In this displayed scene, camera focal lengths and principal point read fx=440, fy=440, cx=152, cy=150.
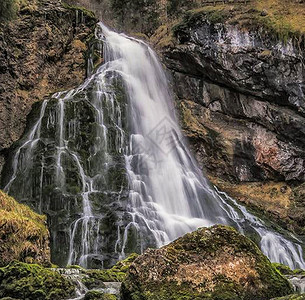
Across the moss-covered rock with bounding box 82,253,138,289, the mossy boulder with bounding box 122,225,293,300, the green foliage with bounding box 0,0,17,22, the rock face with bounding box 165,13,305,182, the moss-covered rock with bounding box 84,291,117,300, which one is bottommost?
the moss-covered rock with bounding box 82,253,138,289

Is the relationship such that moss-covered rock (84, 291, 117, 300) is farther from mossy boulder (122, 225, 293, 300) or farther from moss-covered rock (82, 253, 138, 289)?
moss-covered rock (82, 253, 138, 289)

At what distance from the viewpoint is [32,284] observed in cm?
831

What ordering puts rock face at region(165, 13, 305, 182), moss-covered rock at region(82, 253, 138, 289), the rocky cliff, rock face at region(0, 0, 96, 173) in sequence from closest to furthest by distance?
moss-covered rock at region(82, 253, 138, 289) < rock face at region(0, 0, 96, 173) < the rocky cliff < rock face at region(165, 13, 305, 182)

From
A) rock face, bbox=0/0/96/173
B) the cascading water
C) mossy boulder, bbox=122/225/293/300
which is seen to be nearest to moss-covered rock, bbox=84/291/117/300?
mossy boulder, bbox=122/225/293/300

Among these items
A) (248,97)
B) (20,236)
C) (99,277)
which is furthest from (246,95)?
(20,236)

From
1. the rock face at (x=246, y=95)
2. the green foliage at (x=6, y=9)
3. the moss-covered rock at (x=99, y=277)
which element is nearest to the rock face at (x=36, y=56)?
the green foliage at (x=6, y=9)

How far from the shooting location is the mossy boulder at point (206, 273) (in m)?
7.31

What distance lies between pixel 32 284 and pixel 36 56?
20.5 metres

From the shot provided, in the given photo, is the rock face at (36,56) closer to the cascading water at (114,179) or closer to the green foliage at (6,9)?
the cascading water at (114,179)

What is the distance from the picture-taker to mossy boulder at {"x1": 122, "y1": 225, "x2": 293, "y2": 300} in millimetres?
7312

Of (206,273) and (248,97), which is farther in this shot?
(248,97)

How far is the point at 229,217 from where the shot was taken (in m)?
20.6

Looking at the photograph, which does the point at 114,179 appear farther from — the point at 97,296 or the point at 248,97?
the point at 248,97

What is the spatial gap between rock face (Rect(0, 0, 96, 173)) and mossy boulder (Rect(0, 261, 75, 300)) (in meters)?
14.9
